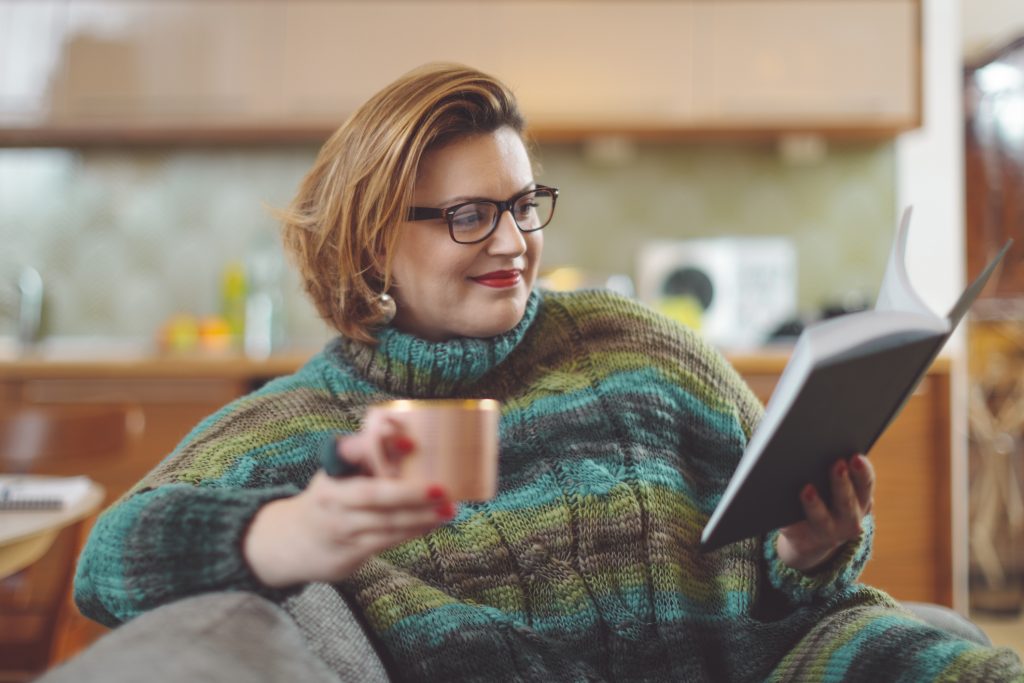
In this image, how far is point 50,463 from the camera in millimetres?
1946

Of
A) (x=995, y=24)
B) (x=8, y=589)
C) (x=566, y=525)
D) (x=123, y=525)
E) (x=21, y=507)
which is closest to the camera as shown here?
(x=123, y=525)

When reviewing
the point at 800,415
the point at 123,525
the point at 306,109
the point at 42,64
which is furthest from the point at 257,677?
the point at 42,64

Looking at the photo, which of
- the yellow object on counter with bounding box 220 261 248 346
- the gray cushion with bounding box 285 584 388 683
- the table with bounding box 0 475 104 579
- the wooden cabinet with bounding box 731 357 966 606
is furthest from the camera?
the yellow object on counter with bounding box 220 261 248 346

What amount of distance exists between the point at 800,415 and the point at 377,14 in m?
2.68

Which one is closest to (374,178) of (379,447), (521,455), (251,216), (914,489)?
(521,455)

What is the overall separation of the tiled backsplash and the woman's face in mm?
2278

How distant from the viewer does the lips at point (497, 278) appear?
3.52 feet

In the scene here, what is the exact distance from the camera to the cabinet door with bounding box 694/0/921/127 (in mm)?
2969

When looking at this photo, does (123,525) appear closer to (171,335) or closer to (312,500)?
(312,500)

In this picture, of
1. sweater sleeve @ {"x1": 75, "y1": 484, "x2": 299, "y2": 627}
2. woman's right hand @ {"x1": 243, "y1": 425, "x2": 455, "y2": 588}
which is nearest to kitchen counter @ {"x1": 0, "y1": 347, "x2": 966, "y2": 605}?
sweater sleeve @ {"x1": 75, "y1": 484, "x2": 299, "y2": 627}

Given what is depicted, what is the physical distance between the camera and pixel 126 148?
133 inches

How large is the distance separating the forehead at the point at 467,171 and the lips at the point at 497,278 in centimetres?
9

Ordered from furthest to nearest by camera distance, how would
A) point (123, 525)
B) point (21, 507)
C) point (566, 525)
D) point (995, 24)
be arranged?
1. point (995, 24)
2. point (21, 507)
3. point (566, 525)
4. point (123, 525)

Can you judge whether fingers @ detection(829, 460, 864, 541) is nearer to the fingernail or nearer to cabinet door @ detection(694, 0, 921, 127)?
the fingernail
